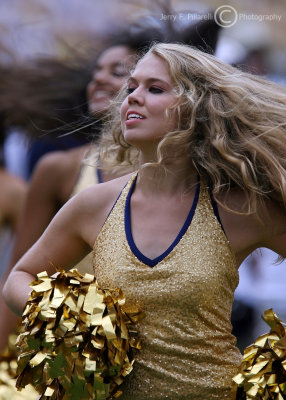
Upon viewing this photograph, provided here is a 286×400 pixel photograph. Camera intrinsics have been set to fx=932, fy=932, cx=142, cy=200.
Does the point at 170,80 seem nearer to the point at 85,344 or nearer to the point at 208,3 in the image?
the point at 85,344

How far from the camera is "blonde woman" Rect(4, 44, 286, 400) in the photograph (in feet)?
9.10

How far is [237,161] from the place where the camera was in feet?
9.56

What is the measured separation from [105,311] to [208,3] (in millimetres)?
4989

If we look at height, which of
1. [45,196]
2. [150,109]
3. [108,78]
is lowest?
[45,196]

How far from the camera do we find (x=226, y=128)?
9.82 ft

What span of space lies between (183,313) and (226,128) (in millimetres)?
628

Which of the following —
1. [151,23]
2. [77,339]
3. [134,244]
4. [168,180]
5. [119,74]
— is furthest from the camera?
[151,23]

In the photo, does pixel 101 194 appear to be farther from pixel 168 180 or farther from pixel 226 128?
pixel 226 128

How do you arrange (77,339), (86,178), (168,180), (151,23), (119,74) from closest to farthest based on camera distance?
(77,339), (168,180), (86,178), (119,74), (151,23)

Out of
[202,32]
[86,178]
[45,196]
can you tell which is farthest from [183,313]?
[202,32]

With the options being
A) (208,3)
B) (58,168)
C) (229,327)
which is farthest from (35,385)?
(208,3)

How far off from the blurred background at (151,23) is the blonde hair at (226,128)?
72.4 inches

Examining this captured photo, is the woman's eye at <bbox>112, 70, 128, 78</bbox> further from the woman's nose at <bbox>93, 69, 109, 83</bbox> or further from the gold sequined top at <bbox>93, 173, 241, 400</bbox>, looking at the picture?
the gold sequined top at <bbox>93, 173, 241, 400</bbox>

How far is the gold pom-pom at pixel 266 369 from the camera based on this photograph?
2715 mm
